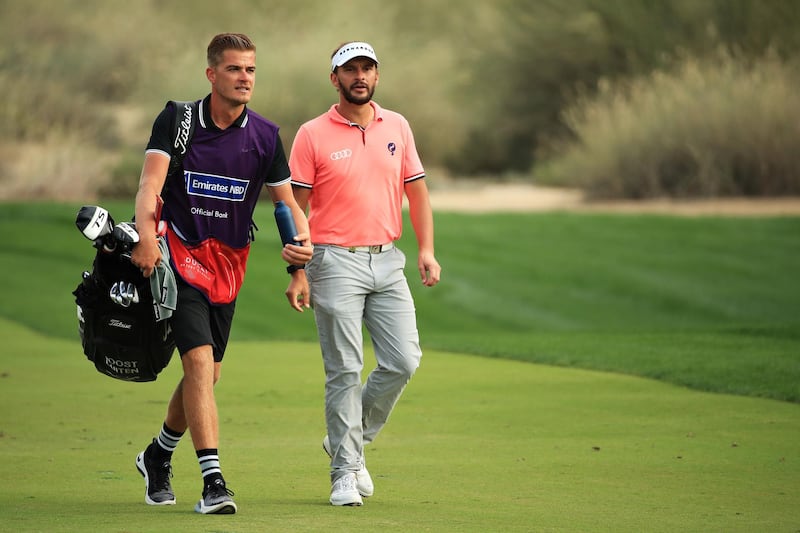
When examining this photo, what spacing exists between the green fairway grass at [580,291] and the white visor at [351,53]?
4637 millimetres

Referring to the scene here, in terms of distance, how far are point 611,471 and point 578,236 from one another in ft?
45.2

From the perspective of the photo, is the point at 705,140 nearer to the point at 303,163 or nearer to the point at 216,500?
the point at 303,163

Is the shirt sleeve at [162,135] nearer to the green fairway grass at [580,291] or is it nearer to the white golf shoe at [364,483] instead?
the white golf shoe at [364,483]

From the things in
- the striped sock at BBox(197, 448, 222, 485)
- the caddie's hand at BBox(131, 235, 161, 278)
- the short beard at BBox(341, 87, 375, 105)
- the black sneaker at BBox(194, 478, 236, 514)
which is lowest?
the black sneaker at BBox(194, 478, 236, 514)

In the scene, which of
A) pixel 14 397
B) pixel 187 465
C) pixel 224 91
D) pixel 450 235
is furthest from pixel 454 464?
pixel 450 235

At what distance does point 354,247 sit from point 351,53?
2.86ft

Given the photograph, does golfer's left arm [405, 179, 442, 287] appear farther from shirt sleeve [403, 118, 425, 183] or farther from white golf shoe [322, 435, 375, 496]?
white golf shoe [322, 435, 375, 496]

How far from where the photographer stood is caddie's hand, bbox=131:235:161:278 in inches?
226

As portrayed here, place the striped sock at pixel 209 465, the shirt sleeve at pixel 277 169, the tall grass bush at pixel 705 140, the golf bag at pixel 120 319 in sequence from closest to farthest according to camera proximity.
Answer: the striped sock at pixel 209 465 < the golf bag at pixel 120 319 < the shirt sleeve at pixel 277 169 < the tall grass bush at pixel 705 140

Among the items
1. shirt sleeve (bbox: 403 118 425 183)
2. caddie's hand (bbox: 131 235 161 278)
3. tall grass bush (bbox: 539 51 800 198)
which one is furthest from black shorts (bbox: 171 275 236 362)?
tall grass bush (bbox: 539 51 800 198)

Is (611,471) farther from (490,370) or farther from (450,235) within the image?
(450,235)

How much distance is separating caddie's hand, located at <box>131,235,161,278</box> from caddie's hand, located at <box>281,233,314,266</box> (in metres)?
0.56

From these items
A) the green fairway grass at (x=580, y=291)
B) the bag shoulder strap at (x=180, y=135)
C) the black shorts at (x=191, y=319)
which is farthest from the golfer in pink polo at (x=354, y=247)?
the green fairway grass at (x=580, y=291)

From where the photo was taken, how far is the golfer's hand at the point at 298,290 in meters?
6.25
